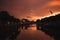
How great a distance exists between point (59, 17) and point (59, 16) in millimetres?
471

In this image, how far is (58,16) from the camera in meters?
86.9

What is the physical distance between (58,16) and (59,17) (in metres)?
1.95

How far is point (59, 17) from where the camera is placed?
85000 mm

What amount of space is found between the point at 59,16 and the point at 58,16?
1.82m

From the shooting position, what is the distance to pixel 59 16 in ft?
279
